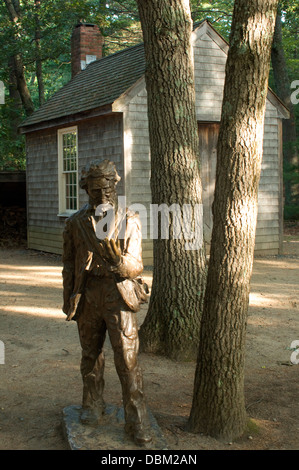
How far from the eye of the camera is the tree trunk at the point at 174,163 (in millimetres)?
6273

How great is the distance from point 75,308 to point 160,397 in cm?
161

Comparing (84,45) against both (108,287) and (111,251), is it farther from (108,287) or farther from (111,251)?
(111,251)

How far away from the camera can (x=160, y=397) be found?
5.31m

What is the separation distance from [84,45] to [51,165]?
435 cm

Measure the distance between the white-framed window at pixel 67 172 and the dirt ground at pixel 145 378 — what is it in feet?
16.2

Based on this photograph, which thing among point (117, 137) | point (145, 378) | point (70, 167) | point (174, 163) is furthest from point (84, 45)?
point (145, 378)

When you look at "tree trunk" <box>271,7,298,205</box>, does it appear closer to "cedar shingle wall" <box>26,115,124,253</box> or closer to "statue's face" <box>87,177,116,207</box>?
"cedar shingle wall" <box>26,115,124,253</box>

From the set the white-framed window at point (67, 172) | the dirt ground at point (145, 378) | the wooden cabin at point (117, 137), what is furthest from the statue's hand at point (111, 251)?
the white-framed window at point (67, 172)

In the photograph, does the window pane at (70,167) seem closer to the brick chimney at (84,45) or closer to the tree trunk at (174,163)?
the brick chimney at (84,45)

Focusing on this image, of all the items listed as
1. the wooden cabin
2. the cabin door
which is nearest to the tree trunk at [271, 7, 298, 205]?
the wooden cabin

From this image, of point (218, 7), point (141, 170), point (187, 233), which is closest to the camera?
point (187, 233)

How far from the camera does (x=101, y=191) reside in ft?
13.4
